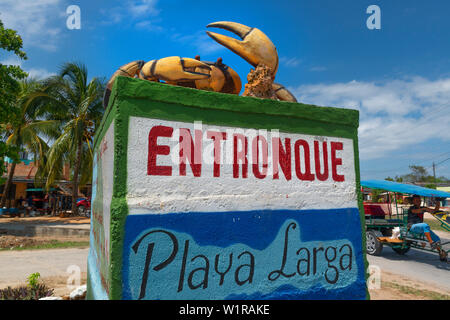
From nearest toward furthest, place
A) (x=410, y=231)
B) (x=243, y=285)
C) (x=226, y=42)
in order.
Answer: (x=243, y=285) < (x=226, y=42) < (x=410, y=231)

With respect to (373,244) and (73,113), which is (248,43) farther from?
(73,113)

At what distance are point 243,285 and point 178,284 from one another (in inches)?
21.8

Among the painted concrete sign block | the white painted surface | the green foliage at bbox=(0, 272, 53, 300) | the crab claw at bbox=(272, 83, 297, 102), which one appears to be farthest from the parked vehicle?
the white painted surface

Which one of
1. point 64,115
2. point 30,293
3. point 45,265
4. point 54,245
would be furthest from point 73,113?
point 30,293

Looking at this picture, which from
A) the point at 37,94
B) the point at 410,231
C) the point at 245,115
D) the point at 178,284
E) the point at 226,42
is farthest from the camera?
the point at 37,94

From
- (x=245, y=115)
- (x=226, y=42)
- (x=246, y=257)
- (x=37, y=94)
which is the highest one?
(x=37, y=94)

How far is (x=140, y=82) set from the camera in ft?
7.73

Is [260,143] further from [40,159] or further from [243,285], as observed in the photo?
[40,159]

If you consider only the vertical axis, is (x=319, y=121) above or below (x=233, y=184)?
above

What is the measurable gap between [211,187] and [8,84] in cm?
1009

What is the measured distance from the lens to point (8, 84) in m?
9.59

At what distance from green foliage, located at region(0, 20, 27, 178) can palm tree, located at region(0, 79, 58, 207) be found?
5.15 meters

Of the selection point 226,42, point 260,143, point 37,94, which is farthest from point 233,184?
point 37,94
